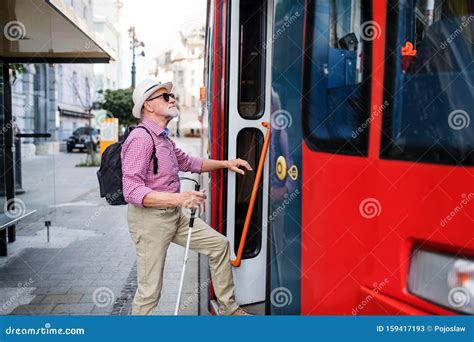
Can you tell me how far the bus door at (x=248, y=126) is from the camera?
3.58 m

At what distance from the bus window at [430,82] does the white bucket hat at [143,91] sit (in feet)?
5.18

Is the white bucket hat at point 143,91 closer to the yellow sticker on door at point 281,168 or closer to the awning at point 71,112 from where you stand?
the yellow sticker on door at point 281,168

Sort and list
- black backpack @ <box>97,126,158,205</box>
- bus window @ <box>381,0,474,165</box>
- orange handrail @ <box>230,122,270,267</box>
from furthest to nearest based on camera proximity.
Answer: orange handrail @ <box>230,122,270,267</box> → black backpack @ <box>97,126,158,205</box> → bus window @ <box>381,0,474,165</box>

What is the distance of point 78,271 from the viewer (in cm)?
554

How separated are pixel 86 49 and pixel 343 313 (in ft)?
17.8

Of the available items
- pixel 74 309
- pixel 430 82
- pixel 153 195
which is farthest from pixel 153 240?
pixel 430 82

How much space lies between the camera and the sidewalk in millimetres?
4512

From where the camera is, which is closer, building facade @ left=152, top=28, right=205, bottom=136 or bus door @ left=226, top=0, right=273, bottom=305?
bus door @ left=226, top=0, right=273, bottom=305

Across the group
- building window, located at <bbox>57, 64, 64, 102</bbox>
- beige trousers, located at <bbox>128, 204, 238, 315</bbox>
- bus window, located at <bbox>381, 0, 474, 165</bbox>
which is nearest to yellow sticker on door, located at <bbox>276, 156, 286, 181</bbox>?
beige trousers, located at <bbox>128, 204, 238, 315</bbox>

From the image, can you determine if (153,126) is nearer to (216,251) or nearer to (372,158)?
(216,251)

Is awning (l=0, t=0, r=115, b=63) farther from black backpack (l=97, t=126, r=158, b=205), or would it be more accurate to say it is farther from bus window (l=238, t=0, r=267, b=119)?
black backpack (l=97, t=126, r=158, b=205)

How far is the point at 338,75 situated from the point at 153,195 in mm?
1265

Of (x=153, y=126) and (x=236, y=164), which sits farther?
(x=236, y=164)

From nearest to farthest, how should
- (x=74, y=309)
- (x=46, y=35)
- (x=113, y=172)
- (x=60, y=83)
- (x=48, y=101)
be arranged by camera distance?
(x=113, y=172) → (x=74, y=309) → (x=46, y=35) → (x=48, y=101) → (x=60, y=83)
